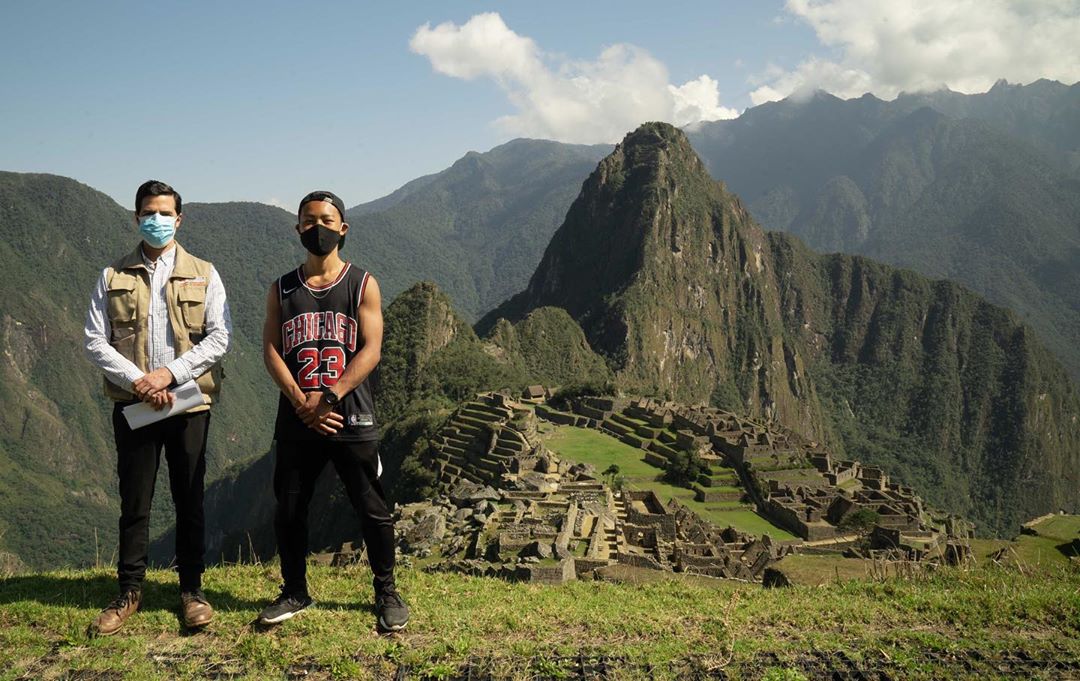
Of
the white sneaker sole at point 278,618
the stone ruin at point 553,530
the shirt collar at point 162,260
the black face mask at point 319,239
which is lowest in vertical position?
the stone ruin at point 553,530

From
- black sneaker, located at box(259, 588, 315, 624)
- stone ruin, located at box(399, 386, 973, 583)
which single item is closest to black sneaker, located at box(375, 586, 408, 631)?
black sneaker, located at box(259, 588, 315, 624)

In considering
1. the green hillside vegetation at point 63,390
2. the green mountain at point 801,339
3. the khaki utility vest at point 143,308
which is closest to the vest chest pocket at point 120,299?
the khaki utility vest at point 143,308

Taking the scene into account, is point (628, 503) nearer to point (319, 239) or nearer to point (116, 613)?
point (116, 613)

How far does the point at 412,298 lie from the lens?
8144 centimetres

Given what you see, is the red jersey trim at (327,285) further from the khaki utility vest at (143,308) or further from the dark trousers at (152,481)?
the dark trousers at (152,481)

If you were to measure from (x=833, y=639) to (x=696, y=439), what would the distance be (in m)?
40.4

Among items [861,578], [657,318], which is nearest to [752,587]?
[861,578]

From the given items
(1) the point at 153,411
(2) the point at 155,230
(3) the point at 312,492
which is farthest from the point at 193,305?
(3) the point at 312,492

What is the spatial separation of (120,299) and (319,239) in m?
1.36

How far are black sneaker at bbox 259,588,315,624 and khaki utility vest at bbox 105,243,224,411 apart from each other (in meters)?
1.42

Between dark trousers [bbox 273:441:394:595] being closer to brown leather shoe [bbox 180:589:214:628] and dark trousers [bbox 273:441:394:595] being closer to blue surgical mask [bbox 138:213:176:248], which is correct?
brown leather shoe [bbox 180:589:214:628]

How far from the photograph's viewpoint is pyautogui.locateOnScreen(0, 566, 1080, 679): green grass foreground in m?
4.44

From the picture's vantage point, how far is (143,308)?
4.93m

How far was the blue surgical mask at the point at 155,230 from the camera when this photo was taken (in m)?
4.98
